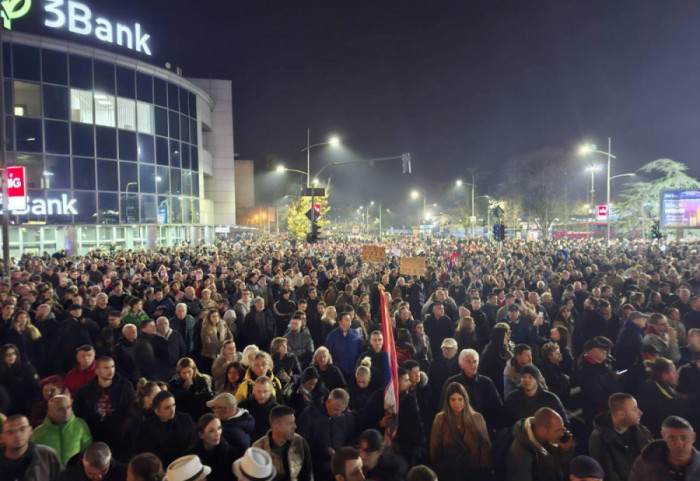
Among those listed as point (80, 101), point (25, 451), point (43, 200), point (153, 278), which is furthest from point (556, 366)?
point (80, 101)

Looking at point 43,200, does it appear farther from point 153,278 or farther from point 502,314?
point 502,314

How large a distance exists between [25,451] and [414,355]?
4.88m

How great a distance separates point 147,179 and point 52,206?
673cm

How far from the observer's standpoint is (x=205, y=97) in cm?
4497

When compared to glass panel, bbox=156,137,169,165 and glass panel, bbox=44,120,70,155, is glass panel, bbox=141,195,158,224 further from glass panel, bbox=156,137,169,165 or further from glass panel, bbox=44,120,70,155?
glass panel, bbox=44,120,70,155

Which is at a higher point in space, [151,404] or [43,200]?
[43,200]

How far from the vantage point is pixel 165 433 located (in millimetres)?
4691

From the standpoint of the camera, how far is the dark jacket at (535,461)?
4148 mm

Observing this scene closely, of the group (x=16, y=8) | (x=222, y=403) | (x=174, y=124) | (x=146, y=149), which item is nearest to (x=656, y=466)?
(x=222, y=403)

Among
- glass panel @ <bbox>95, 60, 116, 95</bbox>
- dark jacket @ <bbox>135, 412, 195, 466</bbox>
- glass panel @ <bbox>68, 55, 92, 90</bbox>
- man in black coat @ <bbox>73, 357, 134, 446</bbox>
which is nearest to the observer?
dark jacket @ <bbox>135, 412, 195, 466</bbox>

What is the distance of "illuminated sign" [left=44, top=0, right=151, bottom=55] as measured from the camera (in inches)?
1209

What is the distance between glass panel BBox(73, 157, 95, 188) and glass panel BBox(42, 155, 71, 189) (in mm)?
423

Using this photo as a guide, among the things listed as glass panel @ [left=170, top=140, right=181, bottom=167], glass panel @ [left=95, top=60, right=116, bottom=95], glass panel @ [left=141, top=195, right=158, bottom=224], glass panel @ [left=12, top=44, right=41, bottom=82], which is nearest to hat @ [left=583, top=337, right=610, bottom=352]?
glass panel @ [left=12, top=44, right=41, bottom=82]

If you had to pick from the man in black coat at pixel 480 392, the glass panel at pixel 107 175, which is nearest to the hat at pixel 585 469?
the man in black coat at pixel 480 392
